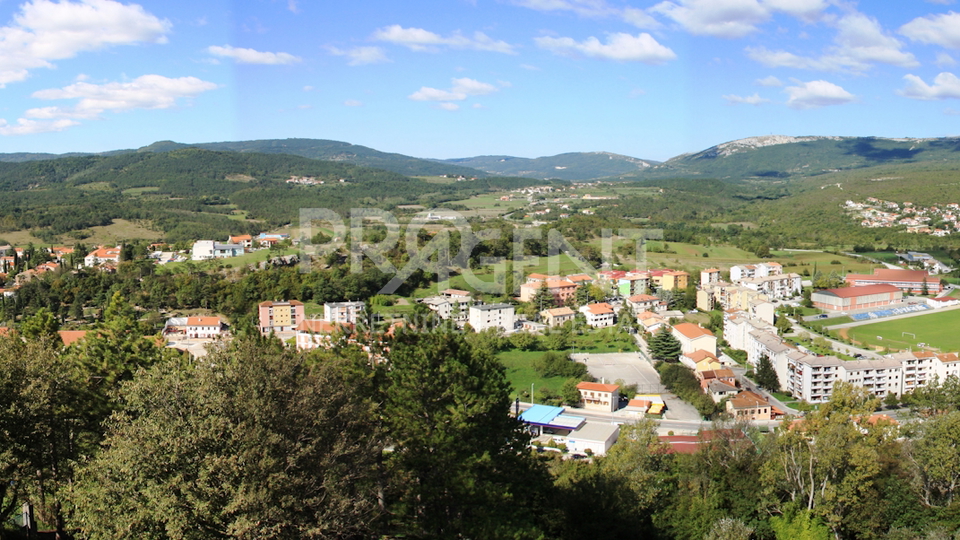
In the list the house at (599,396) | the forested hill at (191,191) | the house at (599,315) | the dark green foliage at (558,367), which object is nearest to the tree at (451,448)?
the house at (599,396)

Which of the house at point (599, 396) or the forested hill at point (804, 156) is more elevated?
the forested hill at point (804, 156)

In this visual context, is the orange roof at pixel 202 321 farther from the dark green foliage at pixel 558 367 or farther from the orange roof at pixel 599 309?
the orange roof at pixel 599 309

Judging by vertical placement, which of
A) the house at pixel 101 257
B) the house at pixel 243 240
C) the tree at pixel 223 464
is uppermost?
the tree at pixel 223 464

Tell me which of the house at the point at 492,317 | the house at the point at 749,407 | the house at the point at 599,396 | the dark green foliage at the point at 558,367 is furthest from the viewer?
the house at the point at 492,317

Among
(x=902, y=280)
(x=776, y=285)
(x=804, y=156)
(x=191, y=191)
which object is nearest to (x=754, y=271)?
(x=776, y=285)

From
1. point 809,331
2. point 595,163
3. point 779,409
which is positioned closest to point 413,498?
point 779,409

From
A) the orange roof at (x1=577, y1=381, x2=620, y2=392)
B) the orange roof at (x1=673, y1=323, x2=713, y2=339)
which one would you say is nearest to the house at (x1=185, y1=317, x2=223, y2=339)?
the orange roof at (x1=577, y1=381, x2=620, y2=392)

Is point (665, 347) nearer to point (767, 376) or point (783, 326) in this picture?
point (767, 376)
